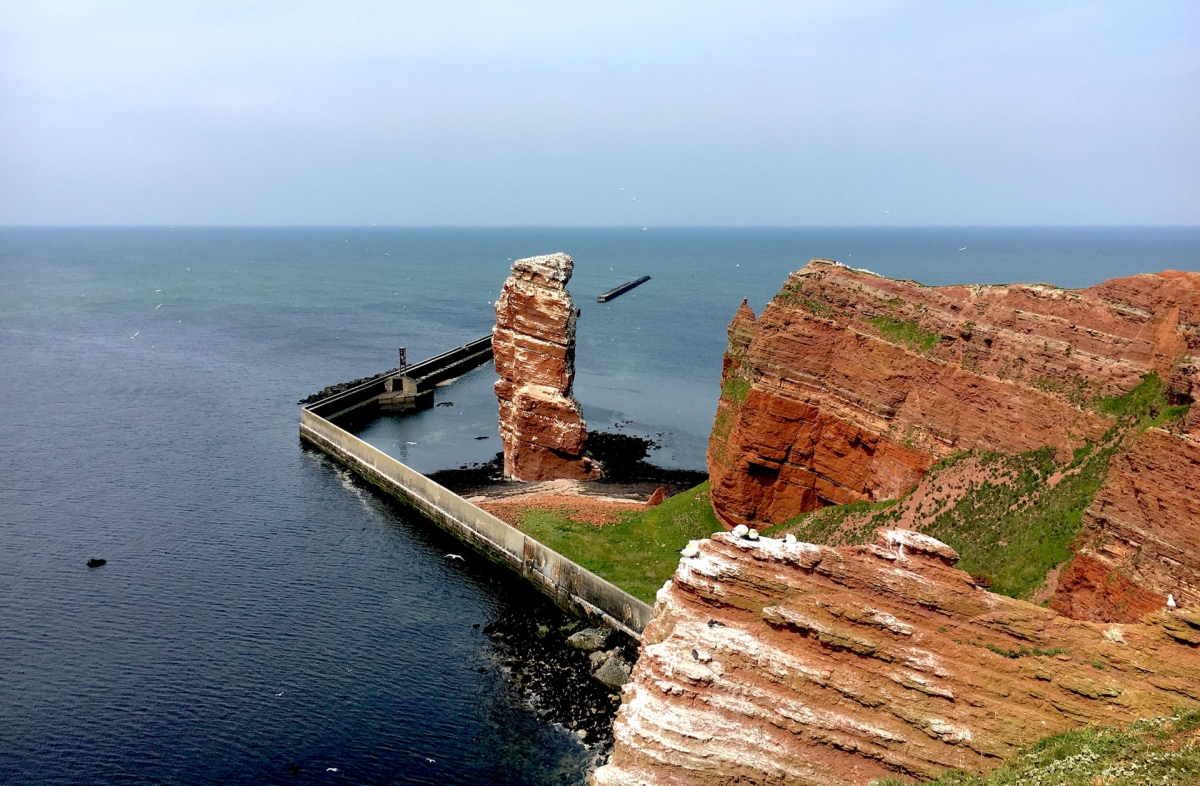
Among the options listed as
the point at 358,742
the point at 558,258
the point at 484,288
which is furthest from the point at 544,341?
the point at 484,288

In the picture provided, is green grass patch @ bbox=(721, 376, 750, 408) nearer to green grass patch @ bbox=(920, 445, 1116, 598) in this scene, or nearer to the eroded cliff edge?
the eroded cliff edge

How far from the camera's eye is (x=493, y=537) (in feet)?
144

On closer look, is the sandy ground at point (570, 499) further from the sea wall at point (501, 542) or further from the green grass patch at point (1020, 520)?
the green grass patch at point (1020, 520)

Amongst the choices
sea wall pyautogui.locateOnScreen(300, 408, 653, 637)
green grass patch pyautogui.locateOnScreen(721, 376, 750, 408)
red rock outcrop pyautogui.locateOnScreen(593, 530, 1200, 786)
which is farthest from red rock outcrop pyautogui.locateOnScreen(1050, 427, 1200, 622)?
green grass patch pyautogui.locateOnScreen(721, 376, 750, 408)

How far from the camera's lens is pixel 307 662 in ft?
110

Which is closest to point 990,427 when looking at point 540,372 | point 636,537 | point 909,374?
point 909,374

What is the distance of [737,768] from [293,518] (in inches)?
1449

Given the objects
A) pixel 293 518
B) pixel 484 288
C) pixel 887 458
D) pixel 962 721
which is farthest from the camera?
pixel 484 288

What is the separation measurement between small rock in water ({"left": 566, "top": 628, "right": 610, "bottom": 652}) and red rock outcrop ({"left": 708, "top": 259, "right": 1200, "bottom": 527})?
8.22 m

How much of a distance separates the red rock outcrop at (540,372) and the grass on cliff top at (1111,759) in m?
37.7

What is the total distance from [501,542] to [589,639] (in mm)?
9448

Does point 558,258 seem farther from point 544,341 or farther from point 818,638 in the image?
point 818,638

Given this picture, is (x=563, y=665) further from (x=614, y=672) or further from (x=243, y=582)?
(x=243, y=582)

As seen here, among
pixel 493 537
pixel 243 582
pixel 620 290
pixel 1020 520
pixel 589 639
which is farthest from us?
pixel 620 290
